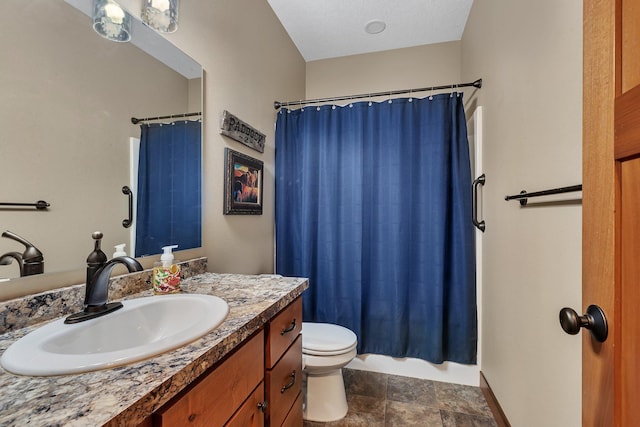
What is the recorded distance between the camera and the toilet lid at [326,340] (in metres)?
1.48

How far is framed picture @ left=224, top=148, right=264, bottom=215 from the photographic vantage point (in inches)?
59.7

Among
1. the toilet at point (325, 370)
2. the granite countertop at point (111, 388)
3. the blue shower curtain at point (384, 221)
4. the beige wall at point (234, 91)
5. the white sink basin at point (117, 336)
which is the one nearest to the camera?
the granite countertop at point (111, 388)

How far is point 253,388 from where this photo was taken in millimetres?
801

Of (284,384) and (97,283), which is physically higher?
(97,283)

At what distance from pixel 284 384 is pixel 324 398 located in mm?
734

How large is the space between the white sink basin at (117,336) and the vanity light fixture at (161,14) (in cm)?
104

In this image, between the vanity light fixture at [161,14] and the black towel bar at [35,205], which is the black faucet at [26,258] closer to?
the black towel bar at [35,205]

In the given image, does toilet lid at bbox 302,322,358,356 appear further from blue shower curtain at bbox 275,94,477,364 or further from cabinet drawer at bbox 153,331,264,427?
cabinet drawer at bbox 153,331,264,427

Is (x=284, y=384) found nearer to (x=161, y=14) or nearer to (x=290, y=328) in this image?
(x=290, y=328)

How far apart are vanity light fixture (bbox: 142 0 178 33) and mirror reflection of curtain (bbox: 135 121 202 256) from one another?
366 mm

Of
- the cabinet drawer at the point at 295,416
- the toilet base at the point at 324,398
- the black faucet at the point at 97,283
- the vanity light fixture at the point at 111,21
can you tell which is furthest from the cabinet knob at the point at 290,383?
the vanity light fixture at the point at 111,21

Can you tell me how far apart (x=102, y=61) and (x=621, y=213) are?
56.2 inches

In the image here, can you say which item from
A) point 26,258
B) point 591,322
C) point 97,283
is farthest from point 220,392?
point 591,322

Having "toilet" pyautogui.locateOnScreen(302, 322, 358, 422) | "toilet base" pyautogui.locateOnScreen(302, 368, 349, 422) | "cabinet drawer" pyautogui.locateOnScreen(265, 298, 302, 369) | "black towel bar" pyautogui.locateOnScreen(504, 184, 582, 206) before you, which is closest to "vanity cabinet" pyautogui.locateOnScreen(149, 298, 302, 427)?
"cabinet drawer" pyautogui.locateOnScreen(265, 298, 302, 369)
